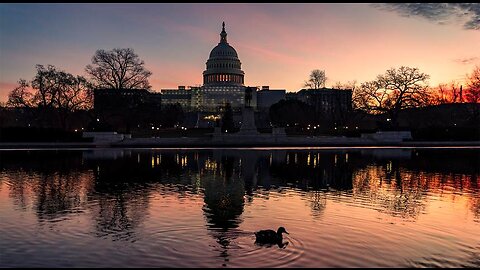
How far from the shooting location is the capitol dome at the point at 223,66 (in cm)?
14612

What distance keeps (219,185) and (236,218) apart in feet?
19.0

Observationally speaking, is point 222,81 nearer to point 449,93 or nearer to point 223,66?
point 223,66

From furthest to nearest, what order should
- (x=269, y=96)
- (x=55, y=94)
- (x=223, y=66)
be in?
(x=269, y=96)
(x=223, y=66)
(x=55, y=94)

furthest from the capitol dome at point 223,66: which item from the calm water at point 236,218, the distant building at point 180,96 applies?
the calm water at point 236,218

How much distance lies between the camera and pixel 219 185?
1802cm

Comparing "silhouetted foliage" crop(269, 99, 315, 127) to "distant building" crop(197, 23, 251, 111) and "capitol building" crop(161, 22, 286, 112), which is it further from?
"distant building" crop(197, 23, 251, 111)

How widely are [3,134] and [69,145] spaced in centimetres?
930

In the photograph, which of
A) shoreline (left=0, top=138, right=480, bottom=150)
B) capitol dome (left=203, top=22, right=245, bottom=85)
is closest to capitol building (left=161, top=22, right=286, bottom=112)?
capitol dome (left=203, top=22, right=245, bottom=85)

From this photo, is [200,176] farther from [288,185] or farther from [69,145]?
[69,145]

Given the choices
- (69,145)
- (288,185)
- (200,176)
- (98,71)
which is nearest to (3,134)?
(69,145)

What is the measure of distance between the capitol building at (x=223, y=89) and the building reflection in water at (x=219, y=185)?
118833 millimetres

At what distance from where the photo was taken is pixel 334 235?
34.9 feet

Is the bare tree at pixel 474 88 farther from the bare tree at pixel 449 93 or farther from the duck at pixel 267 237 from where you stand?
the duck at pixel 267 237

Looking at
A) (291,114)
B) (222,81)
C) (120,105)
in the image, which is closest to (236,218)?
(120,105)
